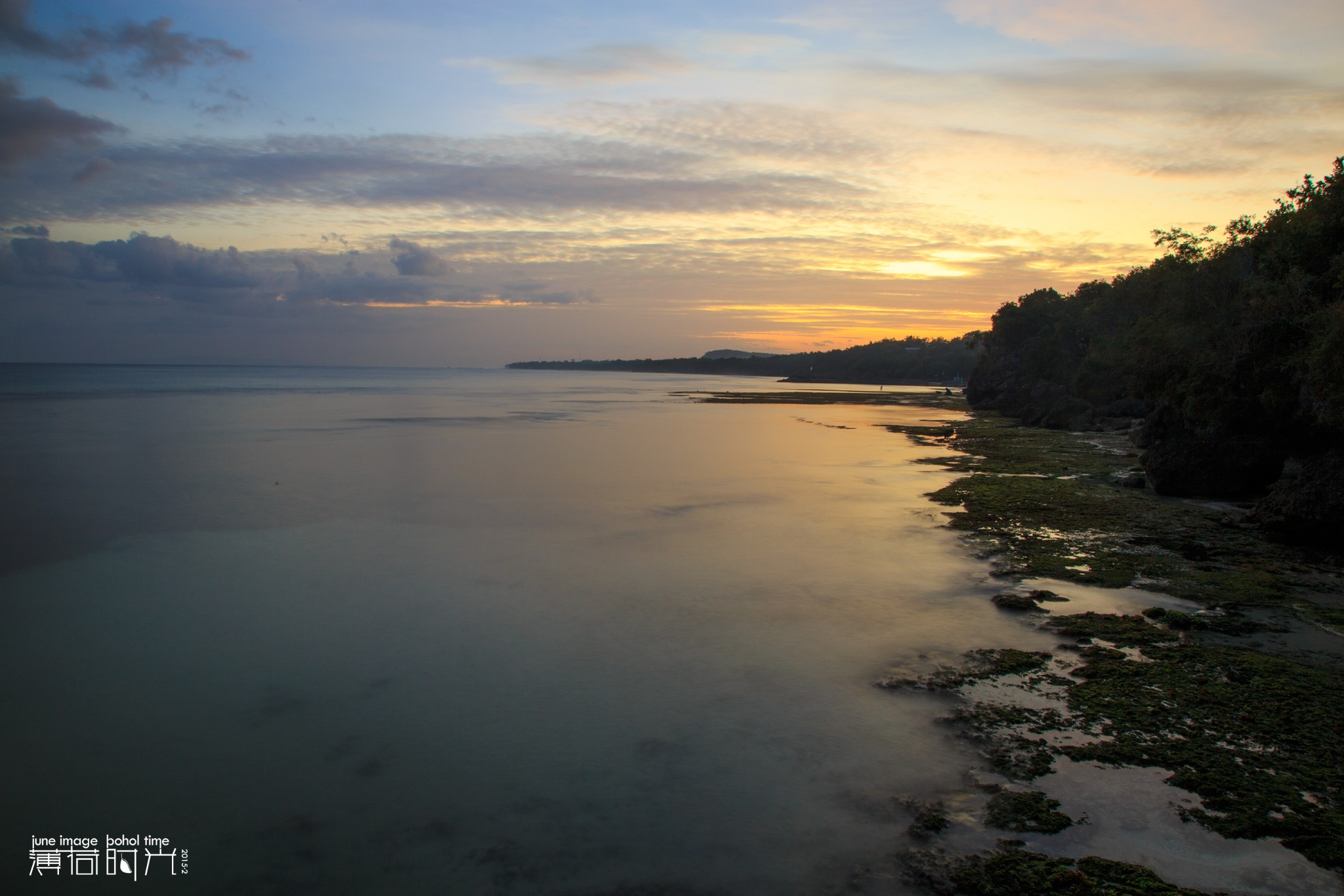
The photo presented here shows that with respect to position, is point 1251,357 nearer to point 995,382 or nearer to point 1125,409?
point 1125,409

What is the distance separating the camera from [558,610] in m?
10.5

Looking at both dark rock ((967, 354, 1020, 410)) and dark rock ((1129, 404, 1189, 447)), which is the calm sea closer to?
dark rock ((1129, 404, 1189, 447))

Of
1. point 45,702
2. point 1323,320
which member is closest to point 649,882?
→ point 45,702

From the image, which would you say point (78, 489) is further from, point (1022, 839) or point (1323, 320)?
point (1323, 320)

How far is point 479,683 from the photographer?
8.03 metres

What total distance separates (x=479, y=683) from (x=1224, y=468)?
17.6 metres

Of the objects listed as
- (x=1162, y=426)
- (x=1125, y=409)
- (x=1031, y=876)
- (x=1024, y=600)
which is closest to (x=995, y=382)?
(x=1125, y=409)

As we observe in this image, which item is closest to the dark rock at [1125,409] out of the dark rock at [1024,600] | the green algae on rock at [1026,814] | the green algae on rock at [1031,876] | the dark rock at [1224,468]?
the dark rock at [1224,468]

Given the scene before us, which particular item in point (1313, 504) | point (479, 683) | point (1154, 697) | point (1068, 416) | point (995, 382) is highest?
point (995, 382)

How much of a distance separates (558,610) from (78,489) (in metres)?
15.6

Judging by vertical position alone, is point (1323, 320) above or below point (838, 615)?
above

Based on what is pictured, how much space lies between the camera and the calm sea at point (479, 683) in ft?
17.6

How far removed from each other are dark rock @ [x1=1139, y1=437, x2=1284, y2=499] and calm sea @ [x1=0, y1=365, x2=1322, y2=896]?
5.94 meters

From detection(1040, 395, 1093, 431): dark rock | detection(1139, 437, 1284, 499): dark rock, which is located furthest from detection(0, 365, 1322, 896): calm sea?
detection(1040, 395, 1093, 431): dark rock
